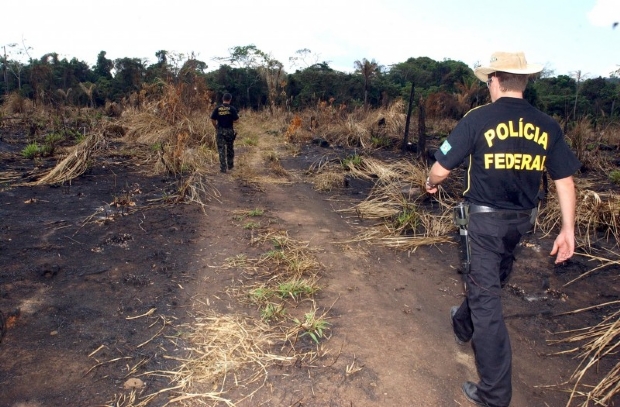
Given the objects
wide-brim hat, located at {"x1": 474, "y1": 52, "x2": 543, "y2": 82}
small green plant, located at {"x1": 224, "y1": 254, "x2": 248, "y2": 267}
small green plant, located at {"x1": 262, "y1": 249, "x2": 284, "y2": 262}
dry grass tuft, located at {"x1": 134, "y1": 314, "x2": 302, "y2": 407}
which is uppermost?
wide-brim hat, located at {"x1": 474, "y1": 52, "x2": 543, "y2": 82}

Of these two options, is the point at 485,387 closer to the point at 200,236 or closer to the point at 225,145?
the point at 200,236

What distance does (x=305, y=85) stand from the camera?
2605 cm

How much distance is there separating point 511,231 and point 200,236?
3.48 m

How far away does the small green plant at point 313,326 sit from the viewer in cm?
317

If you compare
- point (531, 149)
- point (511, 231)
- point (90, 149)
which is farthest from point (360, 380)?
point (90, 149)

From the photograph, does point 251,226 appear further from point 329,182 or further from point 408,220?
point 329,182

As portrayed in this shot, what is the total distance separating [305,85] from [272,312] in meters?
23.9

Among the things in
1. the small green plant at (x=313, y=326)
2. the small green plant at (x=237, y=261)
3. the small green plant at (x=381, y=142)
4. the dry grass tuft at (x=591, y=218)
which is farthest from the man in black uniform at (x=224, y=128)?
the small green plant at (x=313, y=326)

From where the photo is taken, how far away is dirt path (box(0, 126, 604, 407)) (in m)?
2.67

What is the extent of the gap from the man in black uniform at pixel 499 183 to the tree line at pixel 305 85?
13.6 m

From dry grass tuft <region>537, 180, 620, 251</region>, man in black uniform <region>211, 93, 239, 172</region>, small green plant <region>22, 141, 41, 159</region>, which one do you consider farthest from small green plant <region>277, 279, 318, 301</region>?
small green plant <region>22, 141, 41, 159</region>

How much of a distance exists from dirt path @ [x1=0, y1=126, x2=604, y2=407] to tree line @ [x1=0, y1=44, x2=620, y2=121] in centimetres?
1150

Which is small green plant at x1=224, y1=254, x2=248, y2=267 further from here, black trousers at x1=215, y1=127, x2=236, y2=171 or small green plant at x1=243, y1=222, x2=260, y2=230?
black trousers at x1=215, y1=127, x2=236, y2=171

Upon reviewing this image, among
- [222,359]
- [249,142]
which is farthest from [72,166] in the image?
[249,142]
